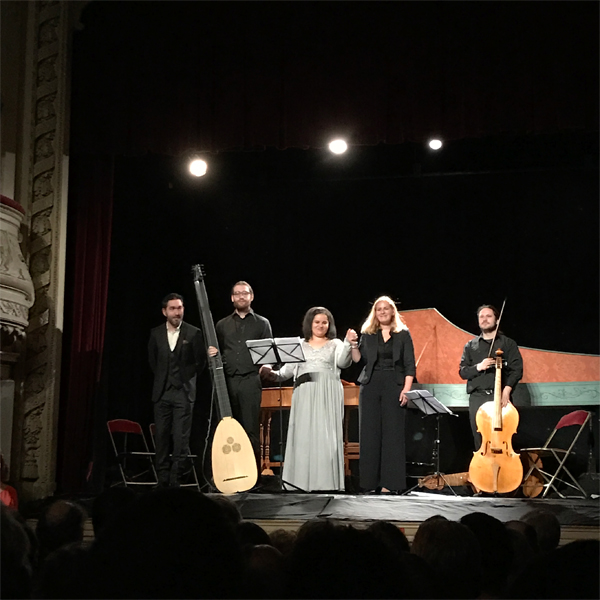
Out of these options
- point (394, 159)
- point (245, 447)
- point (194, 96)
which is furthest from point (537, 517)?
point (394, 159)

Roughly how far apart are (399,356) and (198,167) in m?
3.62

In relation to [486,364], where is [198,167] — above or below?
above

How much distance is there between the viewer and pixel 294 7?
6.18m

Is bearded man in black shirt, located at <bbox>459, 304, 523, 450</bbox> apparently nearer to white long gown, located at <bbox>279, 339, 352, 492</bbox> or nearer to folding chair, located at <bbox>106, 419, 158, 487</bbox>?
white long gown, located at <bbox>279, 339, 352, 492</bbox>

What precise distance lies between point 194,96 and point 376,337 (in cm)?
254

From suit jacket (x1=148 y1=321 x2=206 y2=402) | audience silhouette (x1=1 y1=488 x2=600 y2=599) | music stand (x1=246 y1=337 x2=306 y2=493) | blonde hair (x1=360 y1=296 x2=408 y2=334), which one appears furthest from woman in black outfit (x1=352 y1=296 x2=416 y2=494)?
audience silhouette (x1=1 y1=488 x2=600 y2=599)

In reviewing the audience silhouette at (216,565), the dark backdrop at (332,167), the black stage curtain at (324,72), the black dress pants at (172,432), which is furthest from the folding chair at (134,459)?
the audience silhouette at (216,565)

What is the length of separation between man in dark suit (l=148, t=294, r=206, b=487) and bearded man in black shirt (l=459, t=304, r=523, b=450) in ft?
7.47

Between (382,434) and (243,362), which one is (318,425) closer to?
(382,434)

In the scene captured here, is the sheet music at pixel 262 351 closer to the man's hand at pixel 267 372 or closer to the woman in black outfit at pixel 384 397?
the man's hand at pixel 267 372

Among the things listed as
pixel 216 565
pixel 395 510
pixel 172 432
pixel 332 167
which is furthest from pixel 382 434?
pixel 216 565

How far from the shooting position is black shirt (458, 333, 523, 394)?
20.3 ft

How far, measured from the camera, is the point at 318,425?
19.9ft

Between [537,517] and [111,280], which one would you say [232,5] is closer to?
[111,280]
